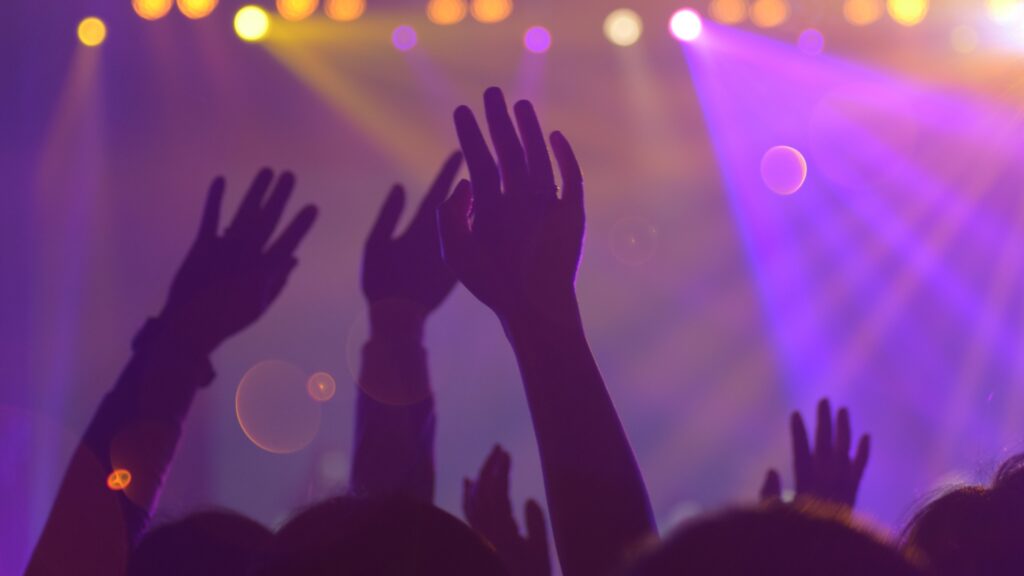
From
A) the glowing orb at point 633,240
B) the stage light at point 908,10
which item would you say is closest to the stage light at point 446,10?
the glowing orb at point 633,240

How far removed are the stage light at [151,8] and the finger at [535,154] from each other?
16.3ft

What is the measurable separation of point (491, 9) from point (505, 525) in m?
4.56

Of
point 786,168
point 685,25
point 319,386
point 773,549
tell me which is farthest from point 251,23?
point 773,549

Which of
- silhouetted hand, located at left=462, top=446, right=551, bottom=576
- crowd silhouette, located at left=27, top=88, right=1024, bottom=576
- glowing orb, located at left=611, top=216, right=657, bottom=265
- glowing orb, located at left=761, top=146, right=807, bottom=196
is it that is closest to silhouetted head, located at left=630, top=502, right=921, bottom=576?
crowd silhouette, located at left=27, top=88, right=1024, bottom=576

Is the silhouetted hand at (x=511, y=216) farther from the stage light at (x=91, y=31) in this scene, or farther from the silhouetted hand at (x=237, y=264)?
the stage light at (x=91, y=31)

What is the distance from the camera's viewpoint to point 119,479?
118cm

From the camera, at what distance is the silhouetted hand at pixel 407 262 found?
157 cm

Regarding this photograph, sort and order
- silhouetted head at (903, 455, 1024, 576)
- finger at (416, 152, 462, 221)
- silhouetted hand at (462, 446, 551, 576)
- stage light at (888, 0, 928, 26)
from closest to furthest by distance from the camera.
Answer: silhouetted head at (903, 455, 1024, 576) < silhouetted hand at (462, 446, 551, 576) < finger at (416, 152, 462, 221) < stage light at (888, 0, 928, 26)

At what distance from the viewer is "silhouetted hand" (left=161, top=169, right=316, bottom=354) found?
4.69 feet

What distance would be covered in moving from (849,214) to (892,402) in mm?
1191

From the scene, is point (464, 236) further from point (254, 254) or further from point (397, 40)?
point (397, 40)

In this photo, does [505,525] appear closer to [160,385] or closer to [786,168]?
[160,385]

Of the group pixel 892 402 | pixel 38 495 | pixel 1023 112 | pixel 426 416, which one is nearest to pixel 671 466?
pixel 892 402

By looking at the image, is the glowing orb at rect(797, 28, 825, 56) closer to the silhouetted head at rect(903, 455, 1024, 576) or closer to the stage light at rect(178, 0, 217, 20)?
the stage light at rect(178, 0, 217, 20)
